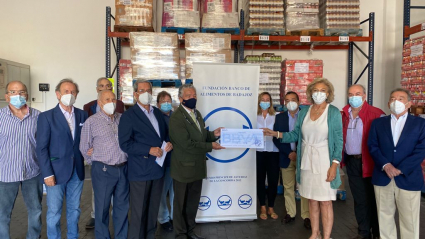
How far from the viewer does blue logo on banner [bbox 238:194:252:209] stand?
13.4ft

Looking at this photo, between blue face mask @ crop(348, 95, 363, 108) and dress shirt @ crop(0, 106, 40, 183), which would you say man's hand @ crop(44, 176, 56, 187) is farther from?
blue face mask @ crop(348, 95, 363, 108)

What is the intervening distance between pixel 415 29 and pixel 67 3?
771 centimetres

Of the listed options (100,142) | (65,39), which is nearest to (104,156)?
(100,142)

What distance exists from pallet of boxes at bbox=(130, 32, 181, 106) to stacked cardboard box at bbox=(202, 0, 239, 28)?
36.6 inches

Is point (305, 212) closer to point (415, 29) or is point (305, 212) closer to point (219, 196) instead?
point (219, 196)

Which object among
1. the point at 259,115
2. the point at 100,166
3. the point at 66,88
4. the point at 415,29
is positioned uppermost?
the point at 415,29

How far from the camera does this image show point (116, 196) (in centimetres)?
316

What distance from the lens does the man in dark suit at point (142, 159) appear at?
9.74ft

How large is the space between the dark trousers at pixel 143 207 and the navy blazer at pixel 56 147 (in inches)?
27.0

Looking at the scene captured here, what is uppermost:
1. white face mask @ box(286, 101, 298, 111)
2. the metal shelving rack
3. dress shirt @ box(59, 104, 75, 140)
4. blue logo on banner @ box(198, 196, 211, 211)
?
the metal shelving rack

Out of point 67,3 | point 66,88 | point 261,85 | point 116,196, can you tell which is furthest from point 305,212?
point 67,3

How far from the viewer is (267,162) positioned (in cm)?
431

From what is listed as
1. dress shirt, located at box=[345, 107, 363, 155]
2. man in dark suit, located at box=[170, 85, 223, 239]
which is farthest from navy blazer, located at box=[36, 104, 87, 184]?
dress shirt, located at box=[345, 107, 363, 155]

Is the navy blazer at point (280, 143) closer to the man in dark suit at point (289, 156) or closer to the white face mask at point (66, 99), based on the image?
the man in dark suit at point (289, 156)
